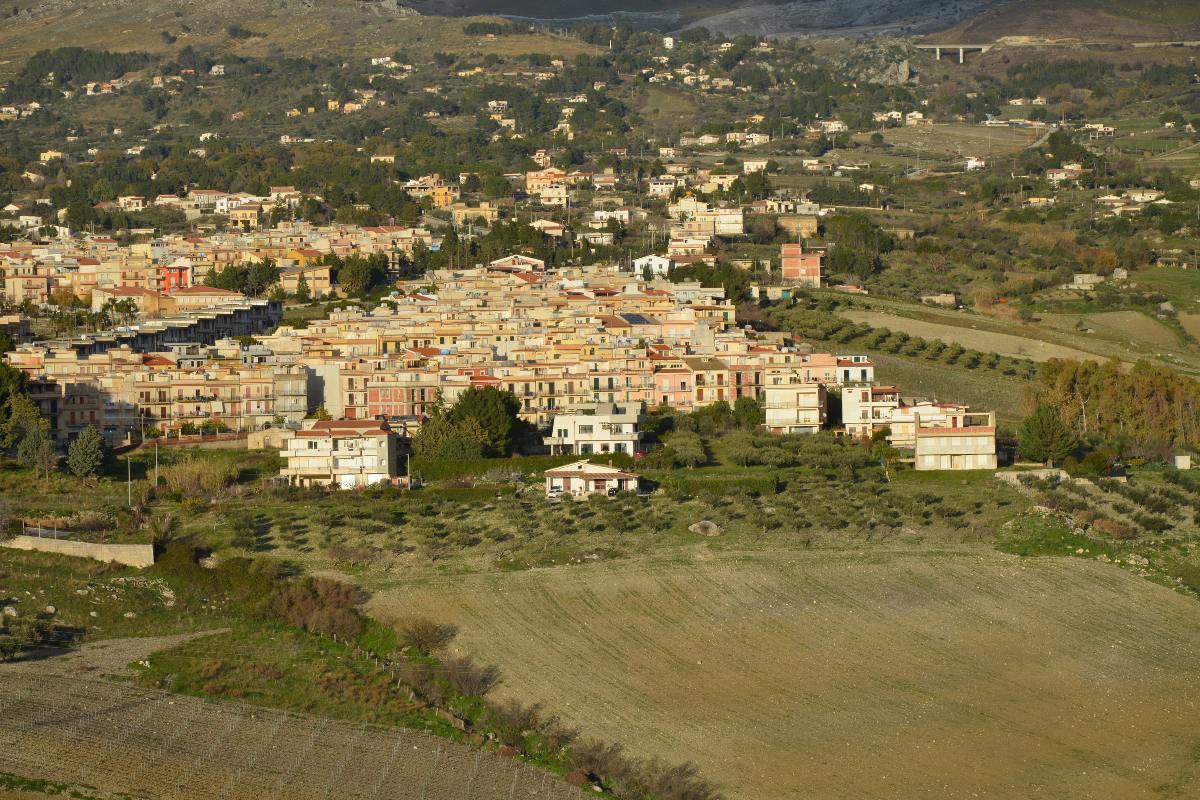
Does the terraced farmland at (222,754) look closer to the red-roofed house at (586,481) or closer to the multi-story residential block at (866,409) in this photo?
the red-roofed house at (586,481)

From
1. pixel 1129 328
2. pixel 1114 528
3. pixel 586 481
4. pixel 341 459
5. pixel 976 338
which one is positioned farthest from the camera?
pixel 1129 328

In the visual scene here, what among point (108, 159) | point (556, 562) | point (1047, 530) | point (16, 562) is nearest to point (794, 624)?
point (556, 562)

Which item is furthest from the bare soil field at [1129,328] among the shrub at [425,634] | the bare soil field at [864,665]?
the shrub at [425,634]

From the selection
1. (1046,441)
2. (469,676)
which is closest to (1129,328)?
(1046,441)

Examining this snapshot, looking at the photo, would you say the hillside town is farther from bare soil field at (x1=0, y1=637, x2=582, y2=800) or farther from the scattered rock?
bare soil field at (x1=0, y1=637, x2=582, y2=800)

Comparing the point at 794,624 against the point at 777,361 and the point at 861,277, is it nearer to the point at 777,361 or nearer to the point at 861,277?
the point at 777,361

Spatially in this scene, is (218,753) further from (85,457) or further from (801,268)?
(801,268)
